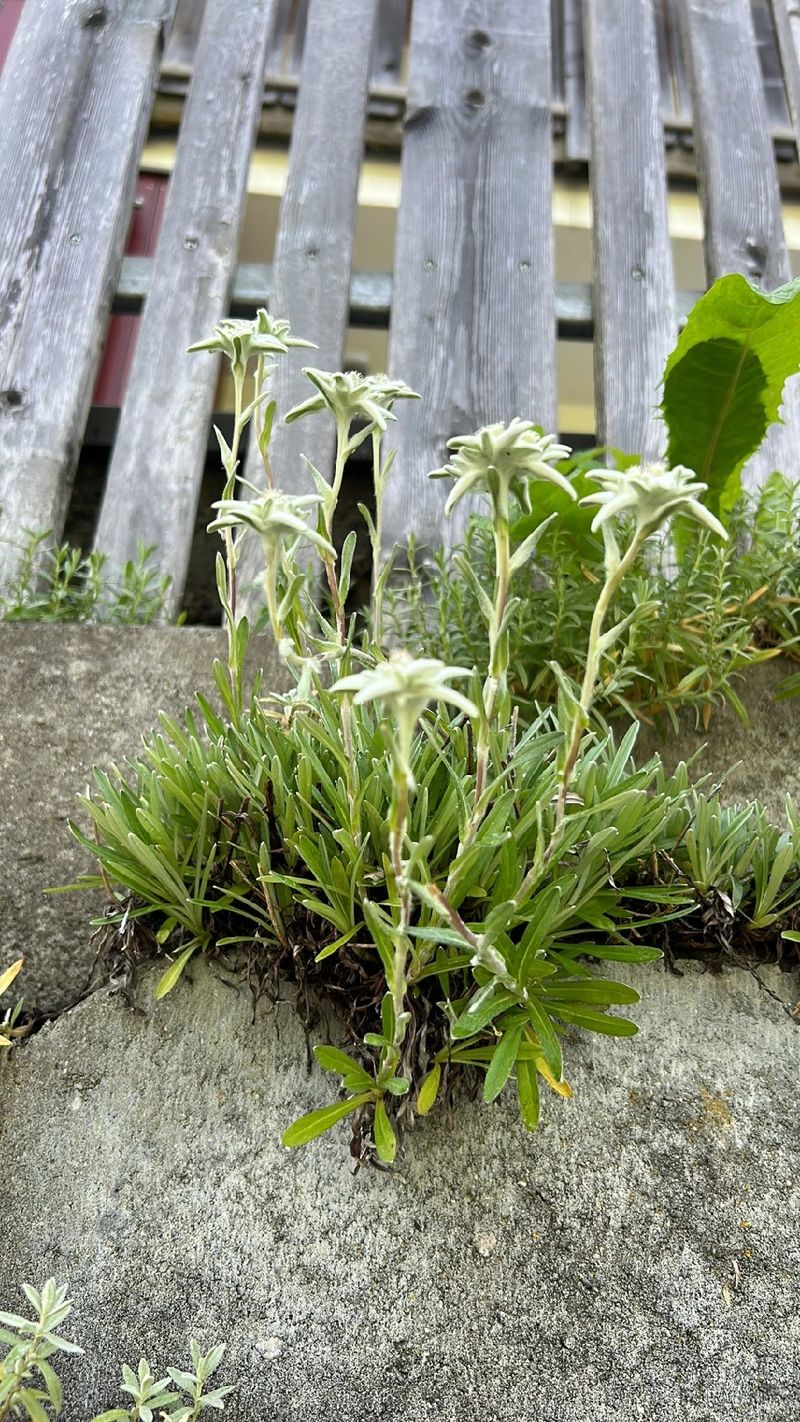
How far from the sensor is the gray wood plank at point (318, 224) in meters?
2.34

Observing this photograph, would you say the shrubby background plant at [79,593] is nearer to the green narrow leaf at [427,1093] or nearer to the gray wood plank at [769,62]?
the green narrow leaf at [427,1093]

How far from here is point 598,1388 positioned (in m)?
1.18

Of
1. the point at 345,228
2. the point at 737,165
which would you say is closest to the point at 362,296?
the point at 345,228

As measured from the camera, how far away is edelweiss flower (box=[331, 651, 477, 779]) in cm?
77

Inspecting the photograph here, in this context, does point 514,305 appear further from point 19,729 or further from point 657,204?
point 19,729

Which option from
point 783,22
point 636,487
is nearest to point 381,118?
point 783,22

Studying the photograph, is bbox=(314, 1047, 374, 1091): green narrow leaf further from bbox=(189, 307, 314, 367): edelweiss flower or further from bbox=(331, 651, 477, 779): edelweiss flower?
bbox=(189, 307, 314, 367): edelweiss flower

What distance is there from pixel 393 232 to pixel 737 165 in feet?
8.71

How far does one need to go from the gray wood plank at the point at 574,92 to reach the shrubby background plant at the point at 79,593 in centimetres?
231

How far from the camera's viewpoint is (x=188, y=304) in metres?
2.47

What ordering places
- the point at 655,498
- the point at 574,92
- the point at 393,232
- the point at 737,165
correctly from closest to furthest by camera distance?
the point at 655,498
the point at 737,165
the point at 574,92
the point at 393,232

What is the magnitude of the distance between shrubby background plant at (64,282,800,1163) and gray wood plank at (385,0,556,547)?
0.96 meters

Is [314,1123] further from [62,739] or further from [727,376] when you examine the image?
[727,376]

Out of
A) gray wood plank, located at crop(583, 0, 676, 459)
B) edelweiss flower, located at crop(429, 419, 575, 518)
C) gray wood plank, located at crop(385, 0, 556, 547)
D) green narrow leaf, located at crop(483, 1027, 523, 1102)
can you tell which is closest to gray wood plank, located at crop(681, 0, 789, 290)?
gray wood plank, located at crop(583, 0, 676, 459)
